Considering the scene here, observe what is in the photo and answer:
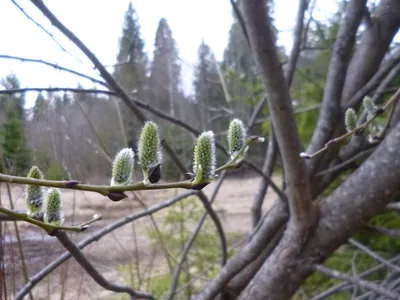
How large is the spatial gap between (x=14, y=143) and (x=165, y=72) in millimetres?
723

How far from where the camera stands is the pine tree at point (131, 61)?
1.02 meters

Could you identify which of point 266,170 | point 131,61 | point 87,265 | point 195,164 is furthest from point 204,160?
point 266,170

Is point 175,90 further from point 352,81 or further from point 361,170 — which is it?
Result: point 361,170

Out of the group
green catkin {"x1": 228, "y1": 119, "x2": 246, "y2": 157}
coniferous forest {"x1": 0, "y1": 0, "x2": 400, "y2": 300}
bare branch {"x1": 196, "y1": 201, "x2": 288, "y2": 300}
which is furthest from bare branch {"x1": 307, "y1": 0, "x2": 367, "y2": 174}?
green catkin {"x1": 228, "y1": 119, "x2": 246, "y2": 157}

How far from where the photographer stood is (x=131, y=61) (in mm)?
1066

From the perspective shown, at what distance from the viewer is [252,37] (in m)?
0.67

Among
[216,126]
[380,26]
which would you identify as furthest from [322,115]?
[216,126]

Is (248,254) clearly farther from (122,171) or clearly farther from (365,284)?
(122,171)

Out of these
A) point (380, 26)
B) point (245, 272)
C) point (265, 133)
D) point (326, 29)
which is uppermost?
point (326, 29)

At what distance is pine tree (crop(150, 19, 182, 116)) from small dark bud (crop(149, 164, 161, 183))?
3.00 feet

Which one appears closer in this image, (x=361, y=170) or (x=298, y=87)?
(x=361, y=170)

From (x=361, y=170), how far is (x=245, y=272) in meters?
0.41

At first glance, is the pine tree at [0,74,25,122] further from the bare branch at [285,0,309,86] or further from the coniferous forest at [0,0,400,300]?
the bare branch at [285,0,309,86]

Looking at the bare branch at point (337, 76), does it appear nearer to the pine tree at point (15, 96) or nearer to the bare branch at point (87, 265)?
the bare branch at point (87, 265)
